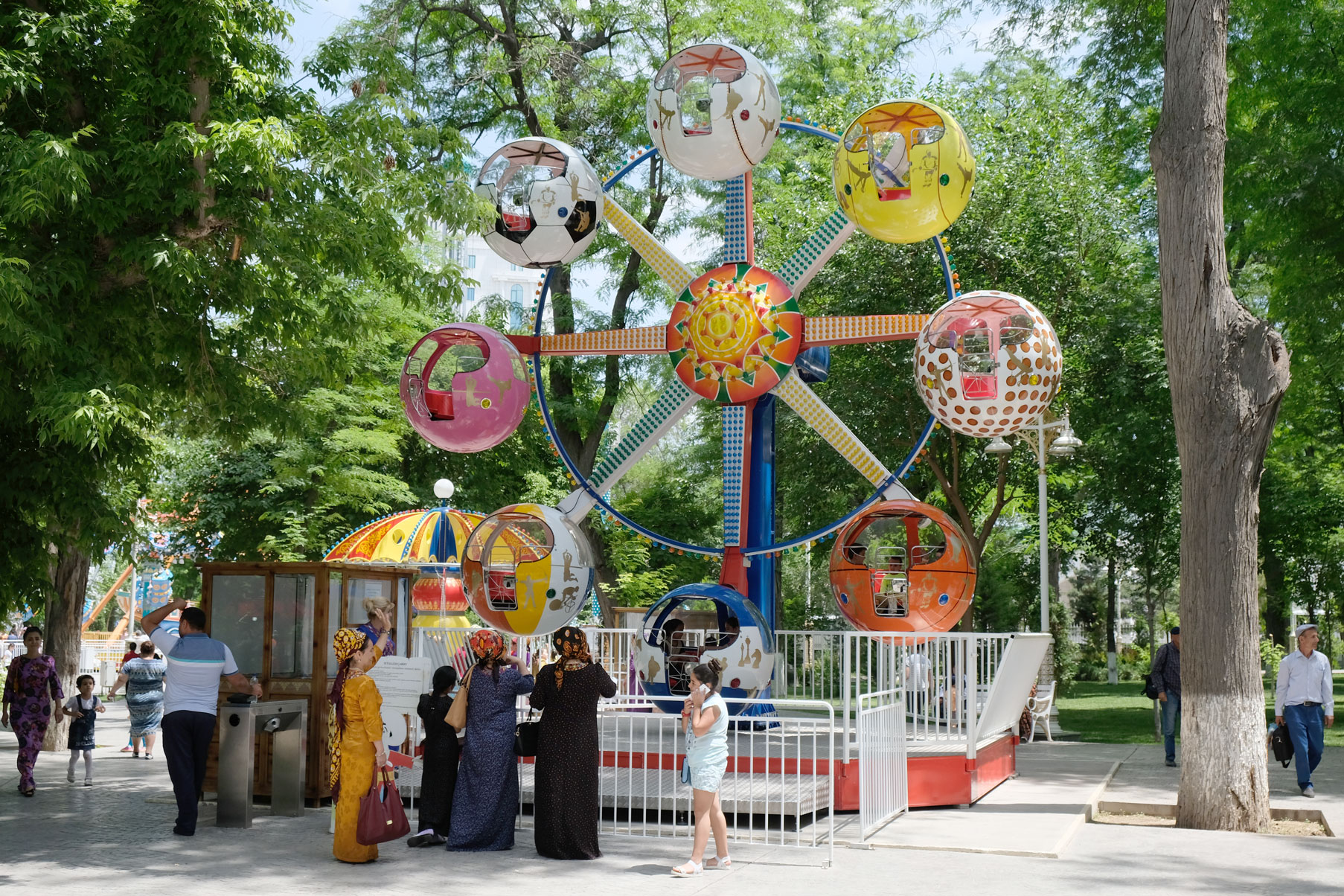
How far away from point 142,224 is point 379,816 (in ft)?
18.5

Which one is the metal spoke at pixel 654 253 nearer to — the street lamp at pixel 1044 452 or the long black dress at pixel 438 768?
the long black dress at pixel 438 768

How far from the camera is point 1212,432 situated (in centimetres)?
1091

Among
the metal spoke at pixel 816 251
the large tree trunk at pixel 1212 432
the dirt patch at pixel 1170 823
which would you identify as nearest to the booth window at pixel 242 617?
the metal spoke at pixel 816 251

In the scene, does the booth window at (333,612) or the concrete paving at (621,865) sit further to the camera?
the booth window at (333,612)

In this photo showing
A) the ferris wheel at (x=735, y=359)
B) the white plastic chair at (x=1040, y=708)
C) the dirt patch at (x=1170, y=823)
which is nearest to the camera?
the dirt patch at (x=1170, y=823)

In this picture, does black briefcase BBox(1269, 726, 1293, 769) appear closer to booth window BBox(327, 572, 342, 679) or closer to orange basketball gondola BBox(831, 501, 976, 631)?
orange basketball gondola BBox(831, 501, 976, 631)

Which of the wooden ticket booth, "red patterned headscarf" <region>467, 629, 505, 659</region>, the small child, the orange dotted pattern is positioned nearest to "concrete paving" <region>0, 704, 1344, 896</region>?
the wooden ticket booth

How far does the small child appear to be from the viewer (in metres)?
13.5

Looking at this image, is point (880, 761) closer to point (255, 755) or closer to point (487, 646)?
point (487, 646)

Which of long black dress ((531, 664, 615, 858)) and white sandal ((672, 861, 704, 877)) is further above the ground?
long black dress ((531, 664, 615, 858))

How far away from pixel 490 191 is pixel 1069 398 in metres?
14.1

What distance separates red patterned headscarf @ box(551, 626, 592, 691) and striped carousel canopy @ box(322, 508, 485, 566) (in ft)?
34.1

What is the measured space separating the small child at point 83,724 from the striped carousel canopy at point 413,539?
5707mm

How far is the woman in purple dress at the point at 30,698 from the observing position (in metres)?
12.6
